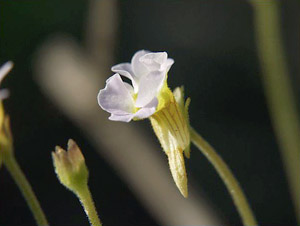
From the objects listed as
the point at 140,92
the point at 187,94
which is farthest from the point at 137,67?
the point at 187,94

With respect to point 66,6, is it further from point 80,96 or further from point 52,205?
point 52,205

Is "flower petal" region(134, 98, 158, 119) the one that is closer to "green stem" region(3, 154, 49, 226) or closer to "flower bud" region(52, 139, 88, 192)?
"flower bud" region(52, 139, 88, 192)

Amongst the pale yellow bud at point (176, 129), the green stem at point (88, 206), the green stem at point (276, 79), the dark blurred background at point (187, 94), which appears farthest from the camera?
the dark blurred background at point (187, 94)

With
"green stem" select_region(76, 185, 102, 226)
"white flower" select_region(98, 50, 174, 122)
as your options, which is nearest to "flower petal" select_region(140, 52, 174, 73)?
"white flower" select_region(98, 50, 174, 122)

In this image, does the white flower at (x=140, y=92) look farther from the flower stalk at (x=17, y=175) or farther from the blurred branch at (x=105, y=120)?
the blurred branch at (x=105, y=120)

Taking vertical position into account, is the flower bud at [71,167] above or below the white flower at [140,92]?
below

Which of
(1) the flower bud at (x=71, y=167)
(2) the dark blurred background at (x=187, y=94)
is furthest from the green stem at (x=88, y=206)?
(2) the dark blurred background at (x=187, y=94)

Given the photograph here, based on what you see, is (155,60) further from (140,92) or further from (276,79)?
(276,79)
